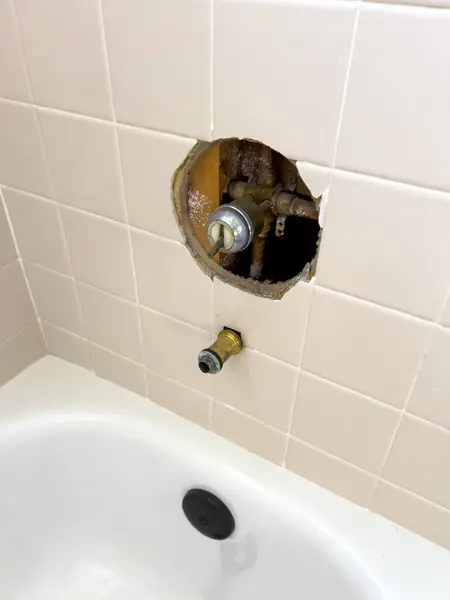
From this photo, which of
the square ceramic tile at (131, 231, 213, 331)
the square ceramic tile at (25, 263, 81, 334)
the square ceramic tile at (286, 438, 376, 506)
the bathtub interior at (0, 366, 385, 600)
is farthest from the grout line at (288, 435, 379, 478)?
the square ceramic tile at (25, 263, 81, 334)

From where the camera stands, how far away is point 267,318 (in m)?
0.64

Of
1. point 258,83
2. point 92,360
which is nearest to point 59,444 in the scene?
point 92,360

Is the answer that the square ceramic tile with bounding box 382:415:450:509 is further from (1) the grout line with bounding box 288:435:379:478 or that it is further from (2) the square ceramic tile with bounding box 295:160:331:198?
(2) the square ceramic tile with bounding box 295:160:331:198

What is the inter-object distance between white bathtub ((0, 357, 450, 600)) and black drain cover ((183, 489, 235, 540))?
0.01 m

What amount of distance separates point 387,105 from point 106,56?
323mm

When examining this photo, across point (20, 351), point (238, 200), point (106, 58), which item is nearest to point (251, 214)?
point (238, 200)

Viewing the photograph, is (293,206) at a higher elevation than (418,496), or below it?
higher

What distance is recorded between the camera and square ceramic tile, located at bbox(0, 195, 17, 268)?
801 millimetres

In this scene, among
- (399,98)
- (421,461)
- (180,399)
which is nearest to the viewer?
(399,98)

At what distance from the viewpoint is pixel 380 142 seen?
1.46 feet

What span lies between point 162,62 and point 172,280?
0.93ft

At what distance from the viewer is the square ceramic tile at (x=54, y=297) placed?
0.84 m

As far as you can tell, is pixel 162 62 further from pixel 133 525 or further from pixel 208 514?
pixel 133 525

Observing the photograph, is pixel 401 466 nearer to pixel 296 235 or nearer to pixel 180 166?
pixel 296 235
